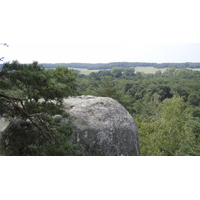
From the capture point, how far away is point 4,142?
3652 mm

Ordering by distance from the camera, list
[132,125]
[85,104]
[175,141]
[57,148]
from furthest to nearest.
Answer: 1. [175,141]
2. [132,125]
3. [85,104]
4. [57,148]

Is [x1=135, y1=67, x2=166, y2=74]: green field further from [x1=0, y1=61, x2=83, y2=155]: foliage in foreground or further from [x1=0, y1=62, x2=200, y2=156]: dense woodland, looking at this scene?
[x1=0, y1=61, x2=83, y2=155]: foliage in foreground

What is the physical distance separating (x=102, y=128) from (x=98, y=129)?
0.14 m

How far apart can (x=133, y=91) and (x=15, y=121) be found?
42.0 m

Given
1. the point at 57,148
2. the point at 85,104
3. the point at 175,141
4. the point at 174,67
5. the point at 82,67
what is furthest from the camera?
the point at 174,67

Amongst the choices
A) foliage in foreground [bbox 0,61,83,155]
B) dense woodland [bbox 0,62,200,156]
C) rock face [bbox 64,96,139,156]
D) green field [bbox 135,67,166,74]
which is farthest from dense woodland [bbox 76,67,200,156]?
green field [bbox 135,67,166,74]

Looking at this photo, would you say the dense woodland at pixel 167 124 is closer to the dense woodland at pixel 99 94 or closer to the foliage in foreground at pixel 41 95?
the dense woodland at pixel 99 94

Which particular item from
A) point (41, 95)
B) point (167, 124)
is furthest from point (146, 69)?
point (41, 95)

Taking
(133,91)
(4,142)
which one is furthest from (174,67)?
(4,142)

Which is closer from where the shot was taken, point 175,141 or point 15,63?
point 15,63

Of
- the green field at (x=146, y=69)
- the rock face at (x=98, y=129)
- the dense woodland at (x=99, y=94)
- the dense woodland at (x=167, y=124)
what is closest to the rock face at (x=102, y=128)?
the rock face at (x=98, y=129)

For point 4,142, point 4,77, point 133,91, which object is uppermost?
point 4,77

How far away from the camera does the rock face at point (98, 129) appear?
3998 mm
